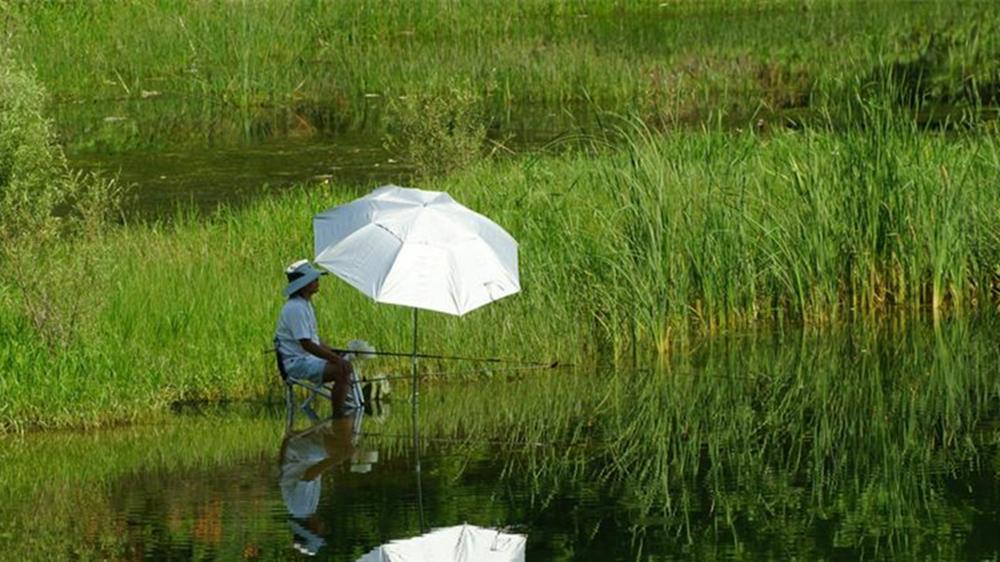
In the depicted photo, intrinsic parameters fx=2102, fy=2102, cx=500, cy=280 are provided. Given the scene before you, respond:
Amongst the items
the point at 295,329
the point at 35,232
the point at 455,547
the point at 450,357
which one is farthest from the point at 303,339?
the point at 455,547

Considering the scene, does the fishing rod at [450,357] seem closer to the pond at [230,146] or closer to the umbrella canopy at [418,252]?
Result: the umbrella canopy at [418,252]

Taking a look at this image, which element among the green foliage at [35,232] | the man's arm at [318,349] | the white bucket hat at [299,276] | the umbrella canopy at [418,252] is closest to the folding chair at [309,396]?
the man's arm at [318,349]

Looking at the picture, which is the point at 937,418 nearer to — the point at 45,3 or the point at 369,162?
the point at 369,162

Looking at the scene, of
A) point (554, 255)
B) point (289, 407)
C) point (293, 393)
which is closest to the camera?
point (289, 407)

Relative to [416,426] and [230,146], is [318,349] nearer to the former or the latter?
[416,426]

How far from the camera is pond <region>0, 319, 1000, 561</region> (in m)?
10.1

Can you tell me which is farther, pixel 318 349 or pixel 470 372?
pixel 470 372

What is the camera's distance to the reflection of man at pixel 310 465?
1019 centimetres

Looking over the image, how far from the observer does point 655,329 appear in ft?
47.1

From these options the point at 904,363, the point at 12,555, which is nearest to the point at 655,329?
the point at 904,363

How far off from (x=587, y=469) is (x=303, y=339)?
192 centimetres

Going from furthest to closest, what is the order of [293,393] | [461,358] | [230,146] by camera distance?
1. [230,146]
2. [461,358]
3. [293,393]

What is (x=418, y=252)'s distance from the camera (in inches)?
478

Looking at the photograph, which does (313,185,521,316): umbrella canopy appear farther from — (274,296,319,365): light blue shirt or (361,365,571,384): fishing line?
(361,365,571,384): fishing line
